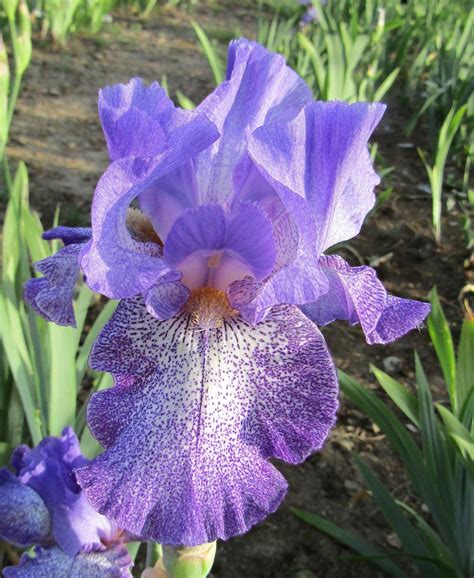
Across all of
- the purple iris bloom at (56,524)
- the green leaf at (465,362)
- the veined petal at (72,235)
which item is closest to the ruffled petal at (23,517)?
the purple iris bloom at (56,524)

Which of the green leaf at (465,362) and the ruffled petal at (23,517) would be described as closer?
the ruffled petal at (23,517)

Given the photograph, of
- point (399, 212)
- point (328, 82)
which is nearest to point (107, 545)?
point (328, 82)

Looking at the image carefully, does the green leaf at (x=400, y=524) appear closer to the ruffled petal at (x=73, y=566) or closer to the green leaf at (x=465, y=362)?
the green leaf at (x=465, y=362)

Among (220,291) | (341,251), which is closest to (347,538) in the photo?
(220,291)

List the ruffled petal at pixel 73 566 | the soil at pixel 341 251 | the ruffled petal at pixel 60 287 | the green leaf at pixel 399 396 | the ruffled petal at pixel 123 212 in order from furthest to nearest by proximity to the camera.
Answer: the soil at pixel 341 251, the green leaf at pixel 399 396, the ruffled petal at pixel 73 566, the ruffled petal at pixel 60 287, the ruffled petal at pixel 123 212

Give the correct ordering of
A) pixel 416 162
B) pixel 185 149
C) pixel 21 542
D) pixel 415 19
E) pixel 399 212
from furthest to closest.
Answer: pixel 415 19, pixel 416 162, pixel 399 212, pixel 21 542, pixel 185 149

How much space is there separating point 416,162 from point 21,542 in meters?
3.16

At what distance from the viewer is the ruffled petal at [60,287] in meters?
0.58

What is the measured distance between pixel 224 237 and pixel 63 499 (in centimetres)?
43

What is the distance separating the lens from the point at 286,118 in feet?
1.91

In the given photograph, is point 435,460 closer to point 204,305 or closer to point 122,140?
point 204,305

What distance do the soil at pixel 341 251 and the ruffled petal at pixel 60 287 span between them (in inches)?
40.5

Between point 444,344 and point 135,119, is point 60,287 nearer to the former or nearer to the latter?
point 135,119

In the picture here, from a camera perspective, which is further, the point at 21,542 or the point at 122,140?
the point at 21,542
